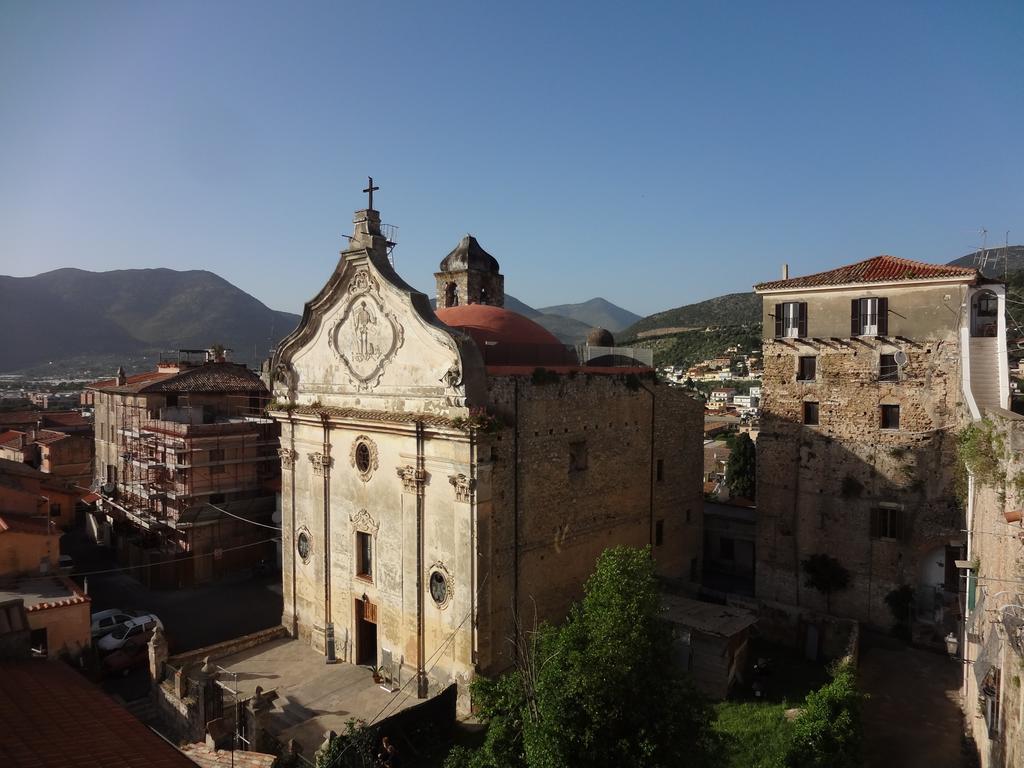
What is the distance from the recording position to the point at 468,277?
2642 cm

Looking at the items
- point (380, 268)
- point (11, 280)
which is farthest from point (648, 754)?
point (11, 280)

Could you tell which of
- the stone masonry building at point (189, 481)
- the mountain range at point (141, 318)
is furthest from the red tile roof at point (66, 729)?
the mountain range at point (141, 318)

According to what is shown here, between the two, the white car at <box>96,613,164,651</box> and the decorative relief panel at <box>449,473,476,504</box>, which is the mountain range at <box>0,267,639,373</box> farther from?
the decorative relief panel at <box>449,473,476,504</box>

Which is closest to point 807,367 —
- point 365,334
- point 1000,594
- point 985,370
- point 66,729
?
point 985,370

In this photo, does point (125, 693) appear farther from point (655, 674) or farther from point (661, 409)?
point (661, 409)

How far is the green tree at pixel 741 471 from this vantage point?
129ft

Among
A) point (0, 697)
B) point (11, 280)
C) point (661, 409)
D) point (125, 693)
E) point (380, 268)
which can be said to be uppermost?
point (11, 280)

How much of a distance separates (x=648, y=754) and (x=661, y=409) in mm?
14069

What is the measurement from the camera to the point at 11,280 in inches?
6570

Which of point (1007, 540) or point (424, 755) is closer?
point (1007, 540)

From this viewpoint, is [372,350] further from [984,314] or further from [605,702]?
[984,314]

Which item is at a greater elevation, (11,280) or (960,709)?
(11,280)

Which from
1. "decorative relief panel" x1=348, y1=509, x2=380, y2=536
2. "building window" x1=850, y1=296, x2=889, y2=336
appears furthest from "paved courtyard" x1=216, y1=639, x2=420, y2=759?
"building window" x1=850, y1=296, x2=889, y2=336

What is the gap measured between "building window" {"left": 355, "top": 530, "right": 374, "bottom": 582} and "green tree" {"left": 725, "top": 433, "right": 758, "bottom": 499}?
26.5 metres
